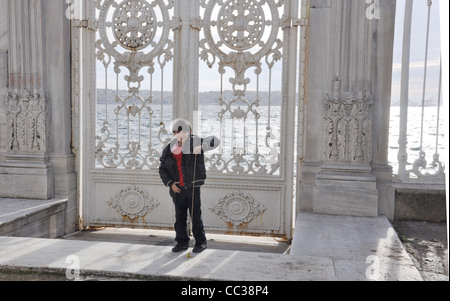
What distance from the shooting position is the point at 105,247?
13.3 feet

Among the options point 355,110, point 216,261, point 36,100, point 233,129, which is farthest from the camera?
point 36,100

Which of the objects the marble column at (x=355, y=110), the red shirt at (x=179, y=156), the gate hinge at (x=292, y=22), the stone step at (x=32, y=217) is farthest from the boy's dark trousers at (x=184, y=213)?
the gate hinge at (x=292, y=22)

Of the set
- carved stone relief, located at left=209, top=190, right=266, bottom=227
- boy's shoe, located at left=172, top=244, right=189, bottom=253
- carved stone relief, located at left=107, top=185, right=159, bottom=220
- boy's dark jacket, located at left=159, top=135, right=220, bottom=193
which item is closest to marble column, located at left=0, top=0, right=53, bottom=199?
carved stone relief, located at left=107, top=185, right=159, bottom=220

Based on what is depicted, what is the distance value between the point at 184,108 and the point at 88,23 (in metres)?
1.72

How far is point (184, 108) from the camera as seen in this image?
19.4ft

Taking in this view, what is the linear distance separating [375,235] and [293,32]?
2616 millimetres

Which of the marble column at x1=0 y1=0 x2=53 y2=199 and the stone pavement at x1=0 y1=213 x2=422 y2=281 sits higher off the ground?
the marble column at x1=0 y1=0 x2=53 y2=199

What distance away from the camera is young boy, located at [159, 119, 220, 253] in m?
3.92

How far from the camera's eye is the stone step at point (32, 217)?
5.02 m

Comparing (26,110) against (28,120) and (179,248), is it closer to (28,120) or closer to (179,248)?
(28,120)

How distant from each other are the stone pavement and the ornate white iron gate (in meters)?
1.61

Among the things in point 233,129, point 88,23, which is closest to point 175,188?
point 233,129

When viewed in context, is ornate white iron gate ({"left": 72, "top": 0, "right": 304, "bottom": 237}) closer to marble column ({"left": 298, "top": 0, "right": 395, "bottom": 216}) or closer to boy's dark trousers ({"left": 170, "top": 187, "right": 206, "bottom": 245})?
marble column ({"left": 298, "top": 0, "right": 395, "bottom": 216})

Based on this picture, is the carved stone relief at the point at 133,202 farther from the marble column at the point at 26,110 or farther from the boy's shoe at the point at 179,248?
the boy's shoe at the point at 179,248
